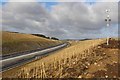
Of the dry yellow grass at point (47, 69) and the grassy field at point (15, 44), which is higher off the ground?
the grassy field at point (15, 44)

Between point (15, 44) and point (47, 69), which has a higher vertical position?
point (15, 44)

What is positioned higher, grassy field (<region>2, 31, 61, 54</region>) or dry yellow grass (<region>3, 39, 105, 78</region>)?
grassy field (<region>2, 31, 61, 54</region>)

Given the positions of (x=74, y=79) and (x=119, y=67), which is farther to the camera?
(x=119, y=67)

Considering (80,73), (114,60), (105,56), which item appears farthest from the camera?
(105,56)

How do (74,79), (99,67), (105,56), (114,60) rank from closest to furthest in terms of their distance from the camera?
(74,79) → (99,67) → (114,60) → (105,56)

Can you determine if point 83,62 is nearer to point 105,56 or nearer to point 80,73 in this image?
point 105,56

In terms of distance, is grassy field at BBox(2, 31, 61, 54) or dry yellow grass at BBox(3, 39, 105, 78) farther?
grassy field at BBox(2, 31, 61, 54)

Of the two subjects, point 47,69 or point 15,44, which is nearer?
point 47,69

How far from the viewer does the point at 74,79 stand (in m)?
25.4

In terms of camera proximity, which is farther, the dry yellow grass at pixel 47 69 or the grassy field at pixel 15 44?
the grassy field at pixel 15 44

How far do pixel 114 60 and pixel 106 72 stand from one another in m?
5.11

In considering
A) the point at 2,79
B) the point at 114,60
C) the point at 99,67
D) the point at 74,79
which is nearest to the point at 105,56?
the point at 114,60

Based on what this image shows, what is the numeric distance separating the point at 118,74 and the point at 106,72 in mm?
1124

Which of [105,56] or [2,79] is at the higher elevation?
[105,56]
